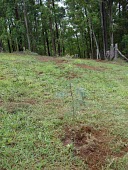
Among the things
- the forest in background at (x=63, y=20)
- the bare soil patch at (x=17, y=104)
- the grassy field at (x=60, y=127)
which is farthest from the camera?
the forest in background at (x=63, y=20)

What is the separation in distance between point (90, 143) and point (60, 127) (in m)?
0.60

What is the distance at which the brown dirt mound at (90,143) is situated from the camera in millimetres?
2314

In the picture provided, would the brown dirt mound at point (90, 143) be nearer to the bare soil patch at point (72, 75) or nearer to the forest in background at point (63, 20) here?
the bare soil patch at point (72, 75)

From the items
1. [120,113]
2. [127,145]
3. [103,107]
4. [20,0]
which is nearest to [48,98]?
[103,107]

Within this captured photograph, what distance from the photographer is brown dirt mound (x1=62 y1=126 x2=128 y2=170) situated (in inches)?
91.1

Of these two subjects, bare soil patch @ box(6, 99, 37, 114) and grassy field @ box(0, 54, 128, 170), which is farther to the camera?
bare soil patch @ box(6, 99, 37, 114)

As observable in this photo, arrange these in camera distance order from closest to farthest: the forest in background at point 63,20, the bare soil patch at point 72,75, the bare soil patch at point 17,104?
1. the bare soil patch at point 17,104
2. the bare soil patch at point 72,75
3. the forest in background at point 63,20

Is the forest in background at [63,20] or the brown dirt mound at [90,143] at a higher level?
the forest in background at [63,20]

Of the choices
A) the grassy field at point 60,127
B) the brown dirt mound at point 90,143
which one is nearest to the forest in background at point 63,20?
the grassy field at point 60,127

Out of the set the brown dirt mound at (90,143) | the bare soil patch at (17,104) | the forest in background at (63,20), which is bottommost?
the brown dirt mound at (90,143)

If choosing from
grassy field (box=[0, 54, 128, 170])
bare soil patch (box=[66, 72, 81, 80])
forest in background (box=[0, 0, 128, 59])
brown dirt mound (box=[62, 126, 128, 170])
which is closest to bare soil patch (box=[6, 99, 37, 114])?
grassy field (box=[0, 54, 128, 170])

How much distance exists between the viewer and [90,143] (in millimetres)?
2553

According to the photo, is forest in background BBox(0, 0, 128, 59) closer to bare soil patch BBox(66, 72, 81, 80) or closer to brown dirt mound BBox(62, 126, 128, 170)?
bare soil patch BBox(66, 72, 81, 80)

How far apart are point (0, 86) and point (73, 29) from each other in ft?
54.1
